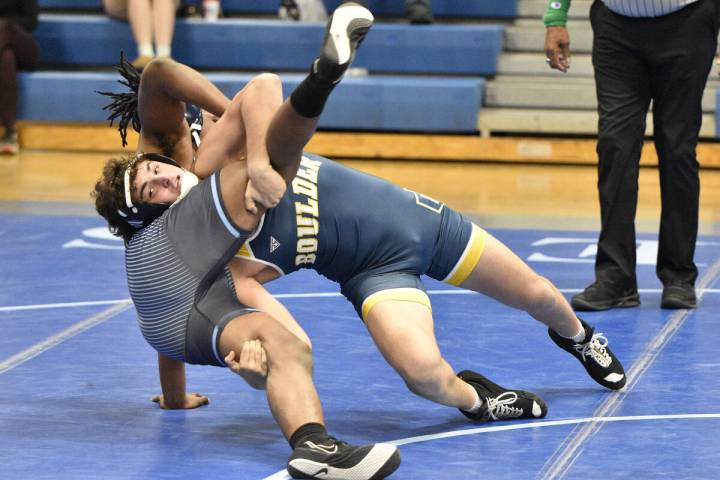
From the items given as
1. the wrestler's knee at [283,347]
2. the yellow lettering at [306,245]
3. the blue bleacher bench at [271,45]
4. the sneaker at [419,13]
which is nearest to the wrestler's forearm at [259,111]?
the yellow lettering at [306,245]

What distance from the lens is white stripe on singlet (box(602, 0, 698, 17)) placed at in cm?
477

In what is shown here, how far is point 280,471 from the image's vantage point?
10.1 ft

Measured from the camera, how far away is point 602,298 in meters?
4.90

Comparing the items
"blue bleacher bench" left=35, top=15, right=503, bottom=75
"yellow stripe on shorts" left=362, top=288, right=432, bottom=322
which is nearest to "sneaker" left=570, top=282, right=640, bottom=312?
"yellow stripe on shorts" left=362, top=288, right=432, bottom=322

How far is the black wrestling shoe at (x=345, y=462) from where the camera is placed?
2951 millimetres

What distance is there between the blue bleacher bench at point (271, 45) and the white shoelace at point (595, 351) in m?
5.49

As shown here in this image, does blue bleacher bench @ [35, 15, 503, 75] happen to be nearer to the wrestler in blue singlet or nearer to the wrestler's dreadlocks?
the wrestler's dreadlocks

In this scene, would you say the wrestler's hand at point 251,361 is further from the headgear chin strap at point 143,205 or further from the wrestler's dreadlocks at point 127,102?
the wrestler's dreadlocks at point 127,102

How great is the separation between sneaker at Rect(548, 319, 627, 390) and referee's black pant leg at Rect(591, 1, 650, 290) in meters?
1.12

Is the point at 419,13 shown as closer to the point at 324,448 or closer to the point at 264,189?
the point at 264,189

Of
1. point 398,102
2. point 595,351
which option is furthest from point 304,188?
point 398,102

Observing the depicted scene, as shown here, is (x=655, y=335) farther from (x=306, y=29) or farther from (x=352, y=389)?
(x=306, y=29)

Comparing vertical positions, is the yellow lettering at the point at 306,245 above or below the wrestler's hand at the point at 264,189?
below

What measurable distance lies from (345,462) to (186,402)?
2.59ft
